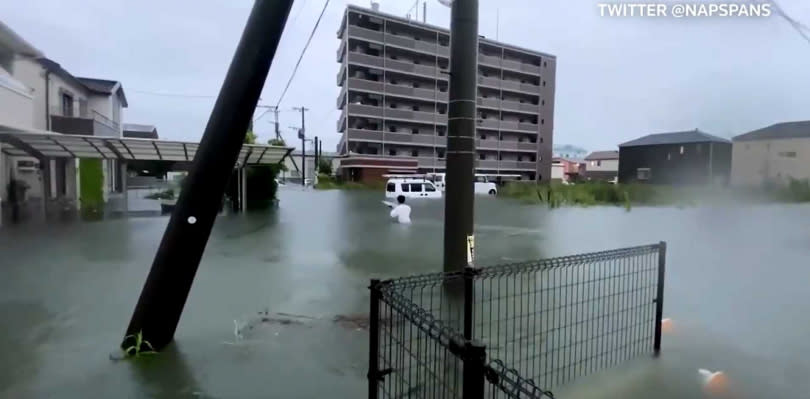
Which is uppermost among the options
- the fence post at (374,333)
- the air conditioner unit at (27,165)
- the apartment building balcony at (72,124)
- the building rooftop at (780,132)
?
the apartment building balcony at (72,124)

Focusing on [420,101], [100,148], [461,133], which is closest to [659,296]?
[461,133]

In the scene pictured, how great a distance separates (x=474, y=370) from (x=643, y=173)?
4.04m

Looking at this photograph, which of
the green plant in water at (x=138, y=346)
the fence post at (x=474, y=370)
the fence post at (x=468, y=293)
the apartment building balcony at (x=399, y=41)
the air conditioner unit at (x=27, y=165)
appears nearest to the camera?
the fence post at (x=474, y=370)

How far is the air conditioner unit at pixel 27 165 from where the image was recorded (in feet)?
37.9

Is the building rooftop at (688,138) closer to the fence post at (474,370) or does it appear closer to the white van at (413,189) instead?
the fence post at (474,370)

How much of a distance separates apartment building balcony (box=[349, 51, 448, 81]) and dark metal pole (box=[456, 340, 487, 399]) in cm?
3017

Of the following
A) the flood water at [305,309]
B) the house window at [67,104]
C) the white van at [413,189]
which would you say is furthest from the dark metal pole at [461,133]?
the white van at [413,189]

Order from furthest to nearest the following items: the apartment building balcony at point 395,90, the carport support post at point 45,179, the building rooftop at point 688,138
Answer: the apartment building balcony at point 395,90
the carport support post at point 45,179
the building rooftop at point 688,138

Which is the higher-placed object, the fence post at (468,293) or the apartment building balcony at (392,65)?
the apartment building balcony at (392,65)

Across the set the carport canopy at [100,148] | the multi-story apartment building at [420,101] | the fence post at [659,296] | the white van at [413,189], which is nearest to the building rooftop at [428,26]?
the multi-story apartment building at [420,101]

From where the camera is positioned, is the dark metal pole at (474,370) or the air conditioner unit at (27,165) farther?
the air conditioner unit at (27,165)

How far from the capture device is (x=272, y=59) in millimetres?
2762

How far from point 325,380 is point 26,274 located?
13.3ft

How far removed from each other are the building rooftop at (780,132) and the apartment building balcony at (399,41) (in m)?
29.9
